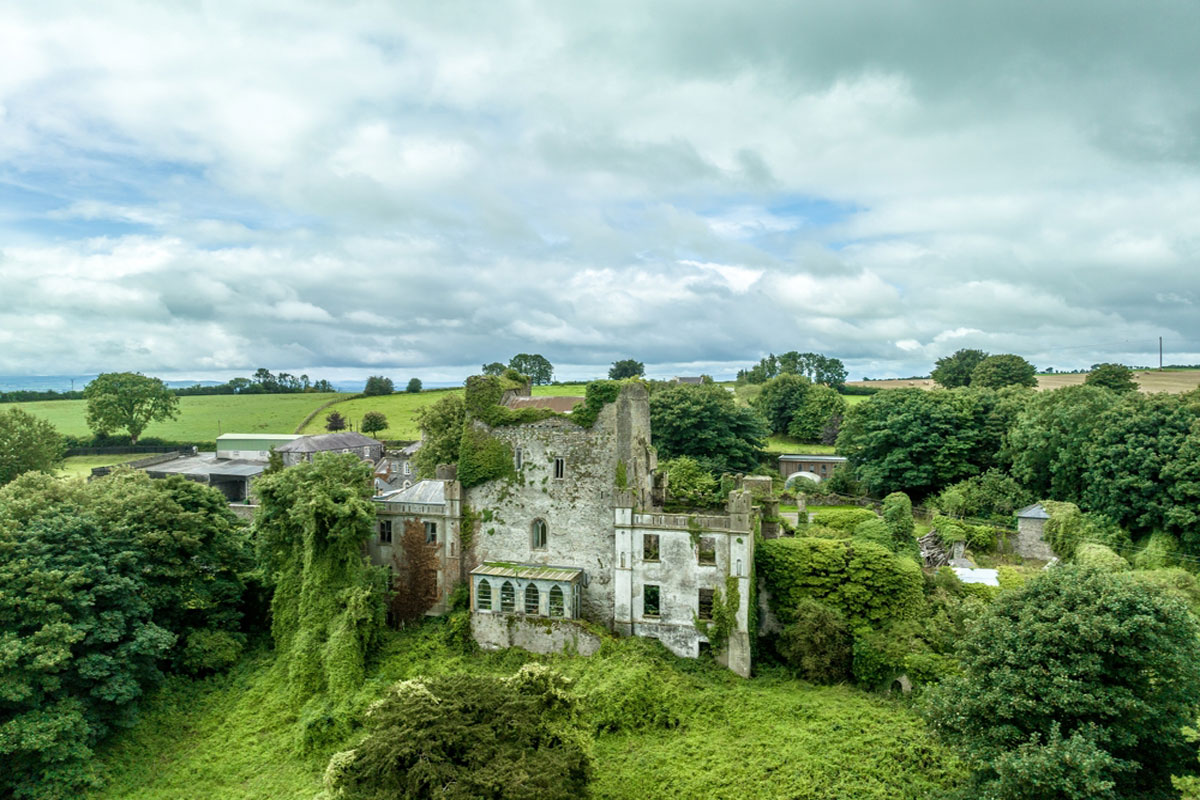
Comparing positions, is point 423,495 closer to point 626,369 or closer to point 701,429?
point 701,429

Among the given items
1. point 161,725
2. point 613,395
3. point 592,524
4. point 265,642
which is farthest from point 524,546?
point 161,725

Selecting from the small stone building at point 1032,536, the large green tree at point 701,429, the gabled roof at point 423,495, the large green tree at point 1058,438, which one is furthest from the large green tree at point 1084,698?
the large green tree at point 701,429

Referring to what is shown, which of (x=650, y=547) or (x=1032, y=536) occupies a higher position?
(x=650, y=547)

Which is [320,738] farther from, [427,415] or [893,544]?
[427,415]

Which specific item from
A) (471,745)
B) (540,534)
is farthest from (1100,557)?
(471,745)

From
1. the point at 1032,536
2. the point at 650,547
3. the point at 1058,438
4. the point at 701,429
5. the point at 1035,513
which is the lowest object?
the point at 1032,536

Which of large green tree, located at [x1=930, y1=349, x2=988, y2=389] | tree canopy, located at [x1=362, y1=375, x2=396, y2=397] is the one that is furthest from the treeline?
tree canopy, located at [x1=362, y1=375, x2=396, y2=397]
